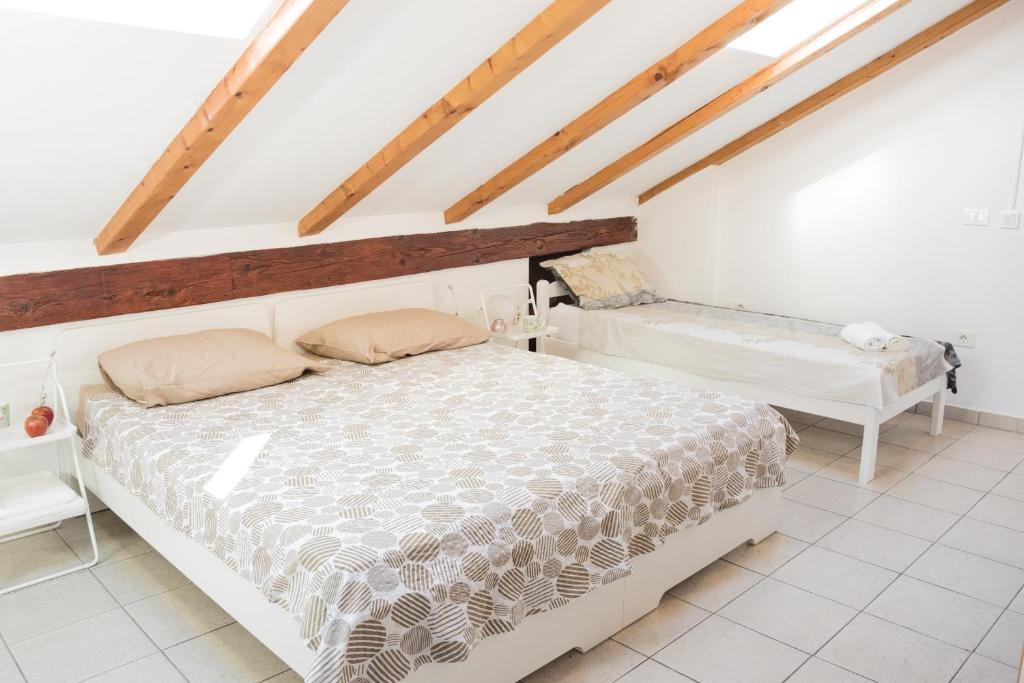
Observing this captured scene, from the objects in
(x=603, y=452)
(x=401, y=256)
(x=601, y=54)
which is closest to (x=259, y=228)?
(x=401, y=256)

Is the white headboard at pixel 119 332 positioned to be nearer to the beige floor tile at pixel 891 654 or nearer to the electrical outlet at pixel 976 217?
the beige floor tile at pixel 891 654

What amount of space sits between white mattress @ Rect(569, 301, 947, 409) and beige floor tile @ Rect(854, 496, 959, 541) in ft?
1.40

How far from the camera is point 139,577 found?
2783 millimetres

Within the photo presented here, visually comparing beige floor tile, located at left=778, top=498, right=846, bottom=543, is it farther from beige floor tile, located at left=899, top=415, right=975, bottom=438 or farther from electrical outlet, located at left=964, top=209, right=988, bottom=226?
electrical outlet, located at left=964, top=209, right=988, bottom=226

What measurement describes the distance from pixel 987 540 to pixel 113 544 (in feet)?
10.7

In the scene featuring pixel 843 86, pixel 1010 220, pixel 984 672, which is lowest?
pixel 984 672

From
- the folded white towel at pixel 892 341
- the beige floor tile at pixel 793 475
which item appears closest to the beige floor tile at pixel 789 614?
the beige floor tile at pixel 793 475

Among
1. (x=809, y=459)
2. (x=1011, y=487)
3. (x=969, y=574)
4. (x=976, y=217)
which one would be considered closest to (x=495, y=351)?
(x=809, y=459)

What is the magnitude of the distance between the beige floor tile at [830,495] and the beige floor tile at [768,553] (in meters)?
0.38

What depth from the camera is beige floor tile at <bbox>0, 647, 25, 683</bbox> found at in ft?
7.30

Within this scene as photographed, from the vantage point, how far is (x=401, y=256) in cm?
412

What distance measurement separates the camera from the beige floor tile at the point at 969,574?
2.67 metres

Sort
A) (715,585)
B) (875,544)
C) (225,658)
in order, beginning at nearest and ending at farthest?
1. (225,658)
2. (715,585)
3. (875,544)

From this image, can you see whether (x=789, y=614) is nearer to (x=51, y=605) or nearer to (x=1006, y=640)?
(x=1006, y=640)
